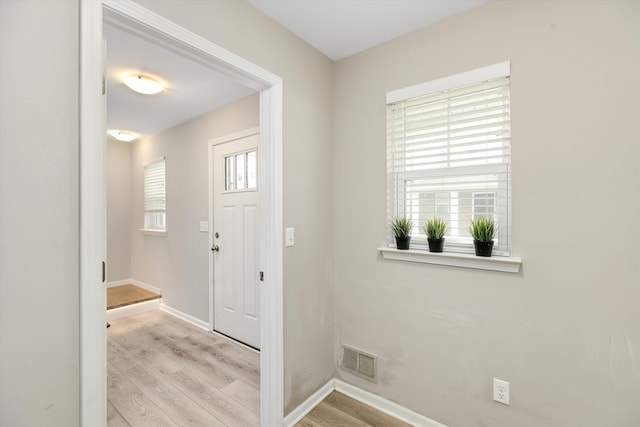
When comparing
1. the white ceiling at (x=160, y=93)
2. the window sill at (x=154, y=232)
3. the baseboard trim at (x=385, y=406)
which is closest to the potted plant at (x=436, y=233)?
the baseboard trim at (x=385, y=406)

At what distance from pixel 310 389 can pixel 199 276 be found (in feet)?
6.84

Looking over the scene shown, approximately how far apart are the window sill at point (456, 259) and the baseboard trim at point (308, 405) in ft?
3.57

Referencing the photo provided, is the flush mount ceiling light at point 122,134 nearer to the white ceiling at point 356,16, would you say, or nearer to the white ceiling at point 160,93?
the white ceiling at point 160,93

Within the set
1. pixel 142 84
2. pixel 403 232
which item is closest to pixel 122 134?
pixel 142 84

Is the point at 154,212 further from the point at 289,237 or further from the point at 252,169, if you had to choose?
the point at 289,237

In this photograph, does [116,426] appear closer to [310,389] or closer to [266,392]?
[266,392]

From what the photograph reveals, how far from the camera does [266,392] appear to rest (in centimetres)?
176

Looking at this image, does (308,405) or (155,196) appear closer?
(308,405)

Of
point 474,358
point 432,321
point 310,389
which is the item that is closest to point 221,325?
point 310,389

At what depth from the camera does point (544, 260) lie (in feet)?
4.76

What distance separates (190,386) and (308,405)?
3.24ft

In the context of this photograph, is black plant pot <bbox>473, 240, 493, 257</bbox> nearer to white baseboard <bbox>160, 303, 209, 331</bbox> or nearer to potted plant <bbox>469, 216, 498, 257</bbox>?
potted plant <bbox>469, 216, 498, 257</bbox>

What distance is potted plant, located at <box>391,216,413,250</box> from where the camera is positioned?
1865 millimetres

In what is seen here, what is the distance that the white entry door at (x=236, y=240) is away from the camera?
2912 millimetres
